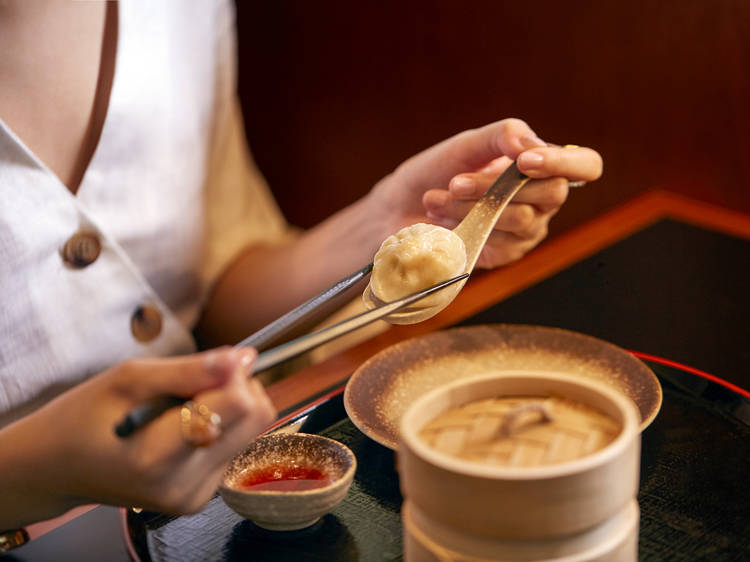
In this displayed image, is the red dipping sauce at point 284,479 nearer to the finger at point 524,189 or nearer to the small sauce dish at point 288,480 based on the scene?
the small sauce dish at point 288,480

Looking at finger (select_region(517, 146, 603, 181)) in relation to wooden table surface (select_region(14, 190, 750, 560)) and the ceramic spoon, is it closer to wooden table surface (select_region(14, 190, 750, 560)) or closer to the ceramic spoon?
the ceramic spoon

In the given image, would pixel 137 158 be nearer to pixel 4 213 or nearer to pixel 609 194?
pixel 4 213

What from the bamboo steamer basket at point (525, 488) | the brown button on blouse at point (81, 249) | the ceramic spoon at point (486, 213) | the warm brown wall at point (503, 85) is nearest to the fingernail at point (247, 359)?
the bamboo steamer basket at point (525, 488)

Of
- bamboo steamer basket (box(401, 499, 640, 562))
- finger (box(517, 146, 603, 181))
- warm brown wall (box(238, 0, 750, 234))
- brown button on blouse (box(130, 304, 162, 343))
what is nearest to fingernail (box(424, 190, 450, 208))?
finger (box(517, 146, 603, 181))

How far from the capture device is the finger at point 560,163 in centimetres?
95

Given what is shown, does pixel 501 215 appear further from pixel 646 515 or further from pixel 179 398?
pixel 179 398

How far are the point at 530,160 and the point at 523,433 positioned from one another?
477 millimetres

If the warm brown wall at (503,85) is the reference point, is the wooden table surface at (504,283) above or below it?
below

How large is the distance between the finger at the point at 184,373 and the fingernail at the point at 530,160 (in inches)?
19.7

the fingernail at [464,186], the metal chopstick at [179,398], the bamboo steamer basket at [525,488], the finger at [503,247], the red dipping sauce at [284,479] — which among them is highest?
the metal chopstick at [179,398]

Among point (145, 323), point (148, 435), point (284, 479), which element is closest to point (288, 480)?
point (284, 479)

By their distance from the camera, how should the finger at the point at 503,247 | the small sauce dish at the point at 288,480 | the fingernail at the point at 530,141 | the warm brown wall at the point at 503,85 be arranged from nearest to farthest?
the small sauce dish at the point at 288,480 < the fingernail at the point at 530,141 < the finger at the point at 503,247 < the warm brown wall at the point at 503,85

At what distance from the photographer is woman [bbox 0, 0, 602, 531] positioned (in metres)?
1.01

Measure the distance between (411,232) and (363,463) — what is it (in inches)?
9.9
